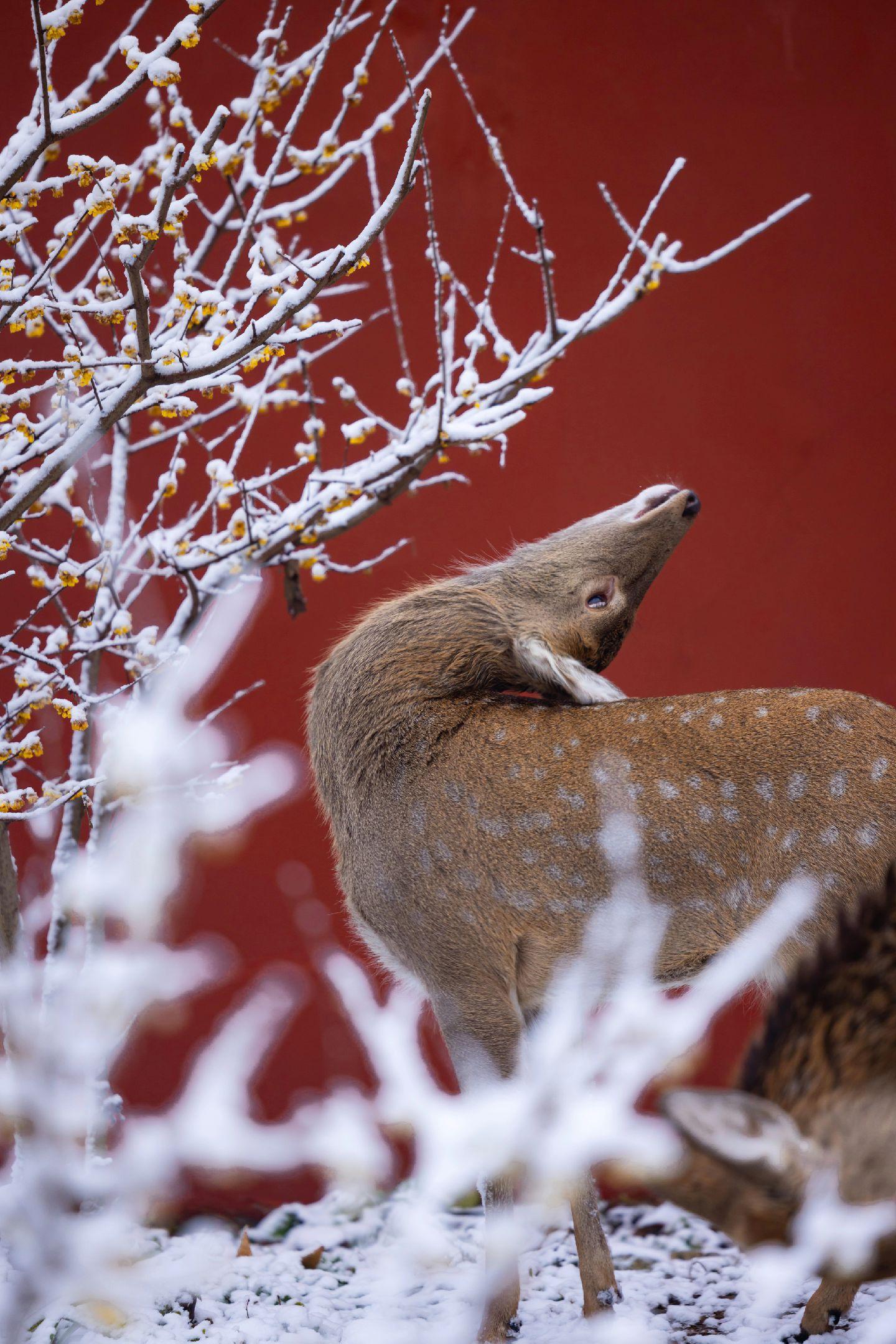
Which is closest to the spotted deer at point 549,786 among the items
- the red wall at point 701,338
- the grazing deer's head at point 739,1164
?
the grazing deer's head at point 739,1164

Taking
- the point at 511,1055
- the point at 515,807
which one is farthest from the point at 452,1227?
the point at 515,807

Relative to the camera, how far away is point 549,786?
6.23ft

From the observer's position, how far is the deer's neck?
6.53ft

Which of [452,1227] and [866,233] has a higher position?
[866,233]

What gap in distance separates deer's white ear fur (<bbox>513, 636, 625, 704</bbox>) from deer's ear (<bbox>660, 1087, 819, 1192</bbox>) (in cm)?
93

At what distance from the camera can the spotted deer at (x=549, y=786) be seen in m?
1.77

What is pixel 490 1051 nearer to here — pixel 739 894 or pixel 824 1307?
pixel 739 894

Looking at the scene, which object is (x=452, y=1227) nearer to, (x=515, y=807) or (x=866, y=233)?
(x=515, y=807)

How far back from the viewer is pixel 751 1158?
3.61ft

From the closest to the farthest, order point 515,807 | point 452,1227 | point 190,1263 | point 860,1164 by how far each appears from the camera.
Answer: point 190,1263 → point 860,1164 → point 515,807 → point 452,1227

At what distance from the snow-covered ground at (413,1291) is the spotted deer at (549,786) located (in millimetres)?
297

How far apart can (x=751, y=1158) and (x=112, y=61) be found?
3201mm

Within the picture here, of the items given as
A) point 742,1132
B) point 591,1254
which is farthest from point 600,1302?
point 742,1132

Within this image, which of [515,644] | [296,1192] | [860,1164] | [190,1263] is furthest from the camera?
[296,1192]
